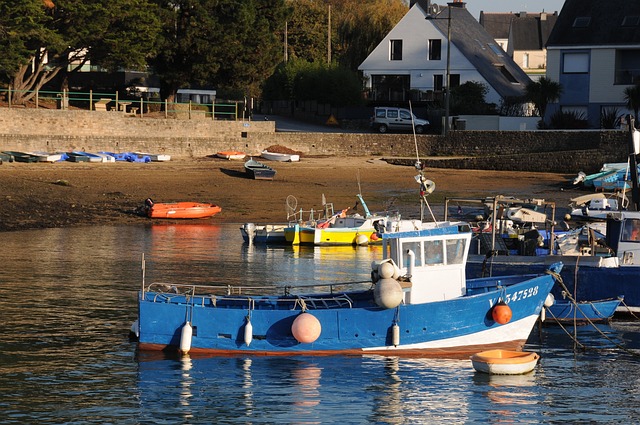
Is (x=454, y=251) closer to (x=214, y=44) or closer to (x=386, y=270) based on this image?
(x=386, y=270)

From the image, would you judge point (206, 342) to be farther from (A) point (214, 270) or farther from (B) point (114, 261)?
(B) point (114, 261)

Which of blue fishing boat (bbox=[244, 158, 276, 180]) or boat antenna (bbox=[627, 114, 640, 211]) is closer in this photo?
boat antenna (bbox=[627, 114, 640, 211])

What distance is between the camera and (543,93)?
Answer: 69.2 m

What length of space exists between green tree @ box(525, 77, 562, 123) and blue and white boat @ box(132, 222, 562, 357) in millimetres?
46477

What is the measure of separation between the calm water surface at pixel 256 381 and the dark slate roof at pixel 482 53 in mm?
51412

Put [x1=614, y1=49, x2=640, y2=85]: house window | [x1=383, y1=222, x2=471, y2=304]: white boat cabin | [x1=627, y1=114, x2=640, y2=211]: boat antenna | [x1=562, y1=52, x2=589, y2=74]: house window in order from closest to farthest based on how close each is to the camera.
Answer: [x1=383, y1=222, x2=471, y2=304]: white boat cabin
[x1=627, y1=114, x2=640, y2=211]: boat antenna
[x1=614, y1=49, x2=640, y2=85]: house window
[x1=562, y1=52, x2=589, y2=74]: house window

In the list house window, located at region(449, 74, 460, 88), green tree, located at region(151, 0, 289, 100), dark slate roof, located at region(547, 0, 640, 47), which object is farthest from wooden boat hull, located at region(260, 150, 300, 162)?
house window, located at region(449, 74, 460, 88)

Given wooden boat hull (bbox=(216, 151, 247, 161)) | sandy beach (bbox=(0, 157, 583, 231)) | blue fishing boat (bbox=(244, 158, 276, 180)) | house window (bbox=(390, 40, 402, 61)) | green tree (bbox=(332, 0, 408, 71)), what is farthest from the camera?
green tree (bbox=(332, 0, 408, 71))

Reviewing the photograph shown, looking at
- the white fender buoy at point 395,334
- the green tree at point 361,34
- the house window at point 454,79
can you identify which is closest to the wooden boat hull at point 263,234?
the white fender buoy at point 395,334

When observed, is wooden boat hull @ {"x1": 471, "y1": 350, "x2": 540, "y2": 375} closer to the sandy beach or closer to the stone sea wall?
the sandy beach

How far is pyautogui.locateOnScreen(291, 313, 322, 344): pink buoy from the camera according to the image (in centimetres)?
2298

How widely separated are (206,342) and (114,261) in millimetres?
13304

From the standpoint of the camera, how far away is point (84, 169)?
53562 millimetres

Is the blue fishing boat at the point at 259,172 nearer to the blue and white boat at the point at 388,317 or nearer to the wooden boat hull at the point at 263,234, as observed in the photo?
the wooden boat hull at the point at 263,234
